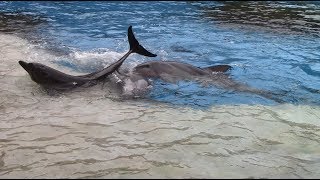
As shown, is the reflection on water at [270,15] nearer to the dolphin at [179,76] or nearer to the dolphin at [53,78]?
the dolphin at [179,76]

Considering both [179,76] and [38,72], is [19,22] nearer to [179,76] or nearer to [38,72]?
[38,72]

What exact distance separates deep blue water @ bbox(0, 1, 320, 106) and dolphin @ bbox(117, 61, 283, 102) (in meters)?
0.22

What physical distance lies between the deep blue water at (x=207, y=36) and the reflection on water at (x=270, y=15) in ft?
0.10

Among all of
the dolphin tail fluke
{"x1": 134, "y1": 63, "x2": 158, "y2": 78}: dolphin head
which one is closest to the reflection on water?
{"x1": 134, "y1": 63, "x2": 158, "y2": 78}: dolphin head

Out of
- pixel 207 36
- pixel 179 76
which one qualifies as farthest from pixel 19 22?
pixel 179 76

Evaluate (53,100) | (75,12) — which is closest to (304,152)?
(53,100)

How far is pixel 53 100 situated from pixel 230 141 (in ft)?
8.36

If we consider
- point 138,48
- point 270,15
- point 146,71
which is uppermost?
point 138,48

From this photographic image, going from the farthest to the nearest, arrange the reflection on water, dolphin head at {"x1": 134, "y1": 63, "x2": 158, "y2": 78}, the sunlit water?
the reflection on water → dolphin head at {"x1": 134, "y1": 63, "x2": 158, "y2": 78} → the sunlit water

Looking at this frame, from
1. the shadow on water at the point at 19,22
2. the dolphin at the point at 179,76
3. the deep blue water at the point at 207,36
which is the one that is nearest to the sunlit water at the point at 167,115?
the deep blue water at the point at 207,36

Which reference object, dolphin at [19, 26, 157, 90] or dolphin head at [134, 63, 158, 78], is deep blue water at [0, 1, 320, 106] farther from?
dolphin at [19, 26, 157, 90]

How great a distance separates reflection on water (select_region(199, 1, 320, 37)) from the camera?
1309 cm

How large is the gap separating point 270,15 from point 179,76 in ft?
31.7

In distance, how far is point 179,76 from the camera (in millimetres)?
6902
